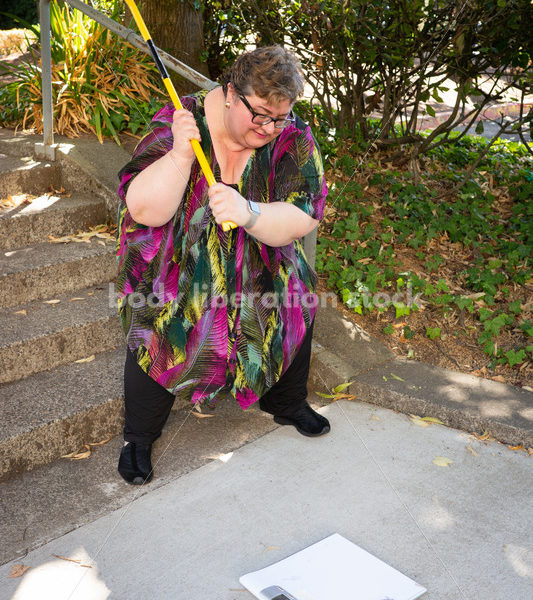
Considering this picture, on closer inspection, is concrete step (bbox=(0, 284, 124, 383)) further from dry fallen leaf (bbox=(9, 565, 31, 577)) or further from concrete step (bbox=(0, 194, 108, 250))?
dry fallen leaf (bbox=(9, 565, 31, 577))

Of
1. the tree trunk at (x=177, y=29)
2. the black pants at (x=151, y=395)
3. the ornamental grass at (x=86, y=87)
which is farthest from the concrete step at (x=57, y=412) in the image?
the tree trunk at (x=177, y=29)

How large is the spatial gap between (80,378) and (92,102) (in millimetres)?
2479

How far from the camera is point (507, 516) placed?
2.58 meters

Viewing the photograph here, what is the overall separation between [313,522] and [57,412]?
1.18 meters

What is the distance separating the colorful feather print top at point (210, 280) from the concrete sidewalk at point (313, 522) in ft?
1.30

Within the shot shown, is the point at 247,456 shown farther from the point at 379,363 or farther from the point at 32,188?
the point at 32,188

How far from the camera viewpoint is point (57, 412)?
9.44 feet

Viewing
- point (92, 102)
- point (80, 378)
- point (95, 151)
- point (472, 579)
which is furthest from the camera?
point (92, 102)

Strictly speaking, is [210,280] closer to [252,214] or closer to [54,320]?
[252,214]

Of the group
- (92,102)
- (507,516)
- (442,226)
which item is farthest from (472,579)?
(92,102)

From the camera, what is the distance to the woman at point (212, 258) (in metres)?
2.37

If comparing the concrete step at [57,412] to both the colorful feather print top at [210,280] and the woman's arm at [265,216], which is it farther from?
the woman's arm at [265,216]

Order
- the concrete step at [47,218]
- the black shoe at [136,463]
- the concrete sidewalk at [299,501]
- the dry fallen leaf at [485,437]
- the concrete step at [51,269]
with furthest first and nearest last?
1. the concrete step at [47,218]
2. the concrete step at [51,269]
3. the dry fallen leaf at [485,437]
4. the black shoe at [136,463]
5. the concrete sidewalk at [299,501]

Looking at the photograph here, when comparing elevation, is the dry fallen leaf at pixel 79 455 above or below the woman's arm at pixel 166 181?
below
